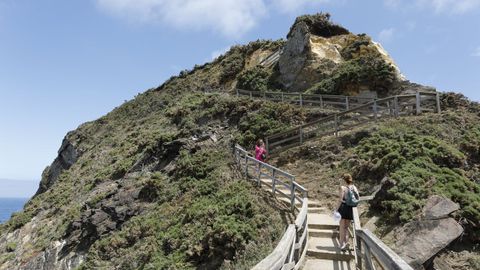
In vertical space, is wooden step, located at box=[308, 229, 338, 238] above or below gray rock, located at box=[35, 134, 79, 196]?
below

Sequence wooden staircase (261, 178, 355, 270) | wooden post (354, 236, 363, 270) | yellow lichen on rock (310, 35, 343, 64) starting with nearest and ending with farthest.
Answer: wooden post (354, 236, 363, 270), wooden staircase (261, 178, 355, 270), yellow lichen on rock (310, 35, 343, 64)

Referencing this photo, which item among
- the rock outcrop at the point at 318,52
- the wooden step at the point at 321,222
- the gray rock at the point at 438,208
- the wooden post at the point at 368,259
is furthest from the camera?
the rock outcrop at the point at 318,52

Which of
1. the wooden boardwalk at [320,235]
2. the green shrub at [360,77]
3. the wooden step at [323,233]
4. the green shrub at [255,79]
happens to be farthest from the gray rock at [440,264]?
the green shrub at [255,79]

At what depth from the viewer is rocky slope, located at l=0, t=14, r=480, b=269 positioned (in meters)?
12.3

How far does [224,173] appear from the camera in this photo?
18578 millimetres

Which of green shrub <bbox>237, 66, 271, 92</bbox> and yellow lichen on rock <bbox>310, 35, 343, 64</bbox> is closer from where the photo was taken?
yellow lichen on rock <bbox>310, 35, 343, 64</bbox>

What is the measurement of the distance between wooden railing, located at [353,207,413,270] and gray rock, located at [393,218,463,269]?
0.82 m

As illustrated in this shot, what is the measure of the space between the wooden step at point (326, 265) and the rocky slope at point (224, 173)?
1.51 m

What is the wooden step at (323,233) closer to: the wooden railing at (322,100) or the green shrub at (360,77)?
the wooden railing at (322,100)

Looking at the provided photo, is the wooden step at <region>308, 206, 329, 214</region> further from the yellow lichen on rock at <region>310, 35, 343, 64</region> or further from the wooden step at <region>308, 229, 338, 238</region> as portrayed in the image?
the yellow lichen on rock at <region>310, 35, 343, 64</region>

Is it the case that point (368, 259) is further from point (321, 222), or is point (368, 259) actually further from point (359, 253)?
point (321, 222)

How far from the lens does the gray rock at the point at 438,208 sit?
998 centimetres

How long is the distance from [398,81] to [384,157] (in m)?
14.3

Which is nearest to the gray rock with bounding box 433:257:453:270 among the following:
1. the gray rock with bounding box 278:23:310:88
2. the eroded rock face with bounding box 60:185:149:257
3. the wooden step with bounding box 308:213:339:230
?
the wooden step with bounding box 308:213:339:230
